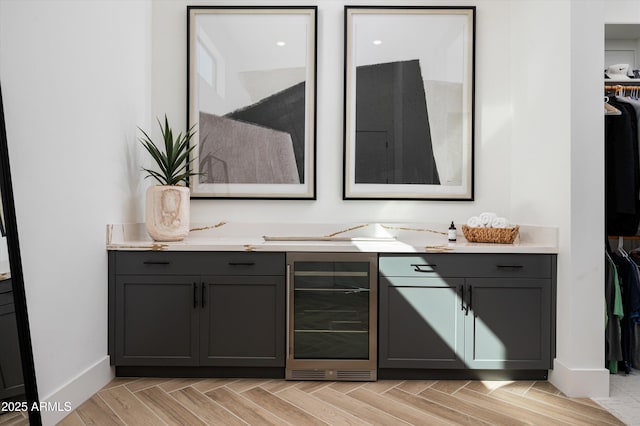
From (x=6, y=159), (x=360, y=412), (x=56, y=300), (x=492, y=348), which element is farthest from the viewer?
(x=492, y=348)

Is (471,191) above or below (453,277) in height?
above

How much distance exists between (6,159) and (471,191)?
2.78 metres

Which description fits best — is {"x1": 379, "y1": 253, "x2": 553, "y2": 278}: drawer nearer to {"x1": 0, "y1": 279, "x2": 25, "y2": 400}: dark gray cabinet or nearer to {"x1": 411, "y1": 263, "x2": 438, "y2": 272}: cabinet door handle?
{"x1": 411, "y1": 263, "x2": 438, "y2": 272}: cabinet door handle

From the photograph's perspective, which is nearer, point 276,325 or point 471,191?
point 276,325

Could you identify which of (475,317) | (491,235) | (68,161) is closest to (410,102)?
(491,235)

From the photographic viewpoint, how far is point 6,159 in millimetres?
1703

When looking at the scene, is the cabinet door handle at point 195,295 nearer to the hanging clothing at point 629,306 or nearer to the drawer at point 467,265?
the drawer at point 467,265

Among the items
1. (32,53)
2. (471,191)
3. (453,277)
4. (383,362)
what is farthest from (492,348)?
(32,53)

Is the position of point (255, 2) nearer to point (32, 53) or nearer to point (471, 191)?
point (32, 53)

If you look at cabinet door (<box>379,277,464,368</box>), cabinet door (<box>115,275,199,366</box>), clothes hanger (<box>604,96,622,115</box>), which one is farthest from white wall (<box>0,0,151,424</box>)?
clothes hanger (<box>604,96,622,115</box>)

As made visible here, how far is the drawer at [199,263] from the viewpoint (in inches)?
102

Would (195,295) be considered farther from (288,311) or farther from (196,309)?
(288,311)

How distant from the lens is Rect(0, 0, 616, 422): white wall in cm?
197

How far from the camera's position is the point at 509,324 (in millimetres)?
2578
